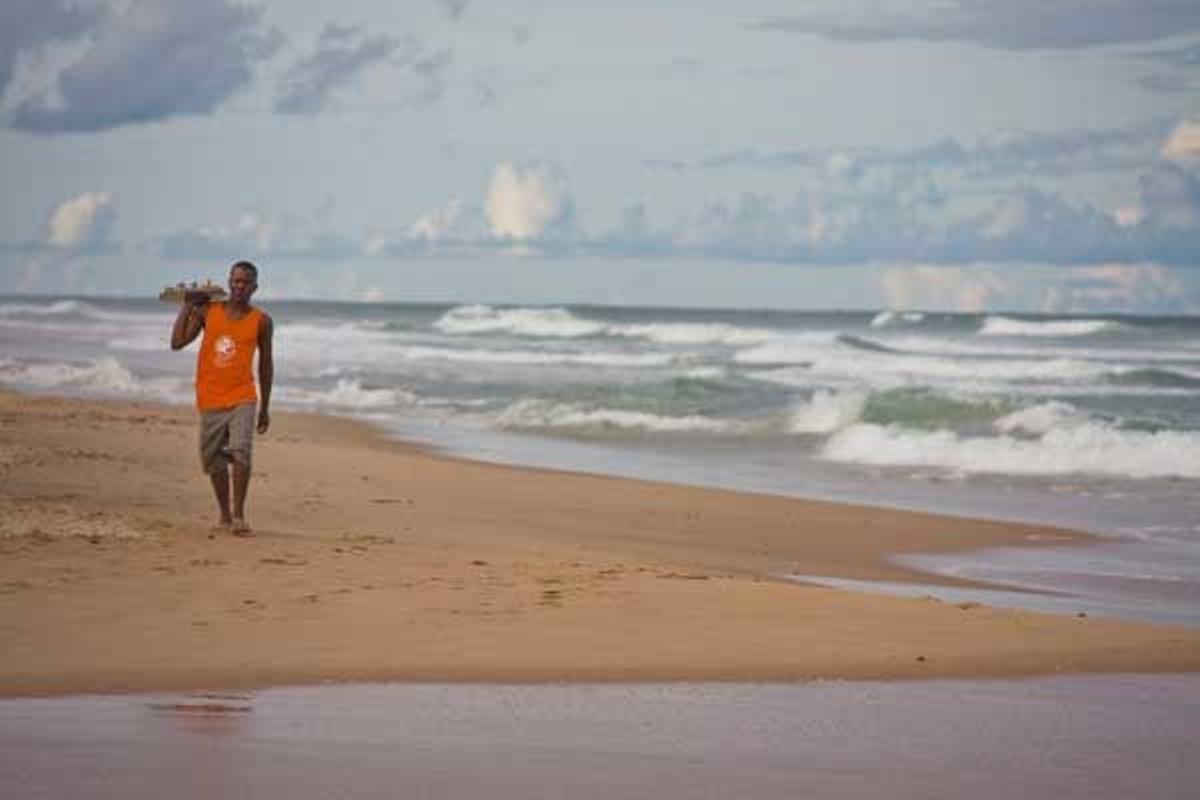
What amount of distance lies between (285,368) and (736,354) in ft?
57.6

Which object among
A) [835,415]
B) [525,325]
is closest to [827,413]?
[835,415]

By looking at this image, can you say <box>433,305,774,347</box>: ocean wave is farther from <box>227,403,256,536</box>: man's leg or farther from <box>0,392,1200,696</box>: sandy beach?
<box>227,403,256,536</box>: man's leg

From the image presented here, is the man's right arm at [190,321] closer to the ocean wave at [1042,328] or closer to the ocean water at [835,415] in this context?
the ocean water at [835,415]

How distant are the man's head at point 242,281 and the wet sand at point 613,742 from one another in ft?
12.1

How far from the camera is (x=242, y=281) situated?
30.6 ft

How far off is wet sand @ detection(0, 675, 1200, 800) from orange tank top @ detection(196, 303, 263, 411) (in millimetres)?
3621

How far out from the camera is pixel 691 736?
5.59 meters

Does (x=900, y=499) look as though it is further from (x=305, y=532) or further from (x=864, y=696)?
(x=864, y=696)

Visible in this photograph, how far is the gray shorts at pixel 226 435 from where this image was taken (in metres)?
9.52

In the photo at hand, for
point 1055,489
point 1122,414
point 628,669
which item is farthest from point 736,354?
point 628,669

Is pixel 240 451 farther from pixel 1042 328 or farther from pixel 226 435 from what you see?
pixel 1042 328

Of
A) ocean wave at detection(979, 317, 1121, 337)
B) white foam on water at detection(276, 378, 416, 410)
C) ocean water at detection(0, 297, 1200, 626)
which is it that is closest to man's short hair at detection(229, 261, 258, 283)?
ocean water at detection(0, 297, 1200, 626)

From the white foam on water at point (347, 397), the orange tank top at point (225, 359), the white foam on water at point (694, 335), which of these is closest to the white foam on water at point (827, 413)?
the white foam on water at point (347, 397)

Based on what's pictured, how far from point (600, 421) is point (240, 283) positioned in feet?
52.8
